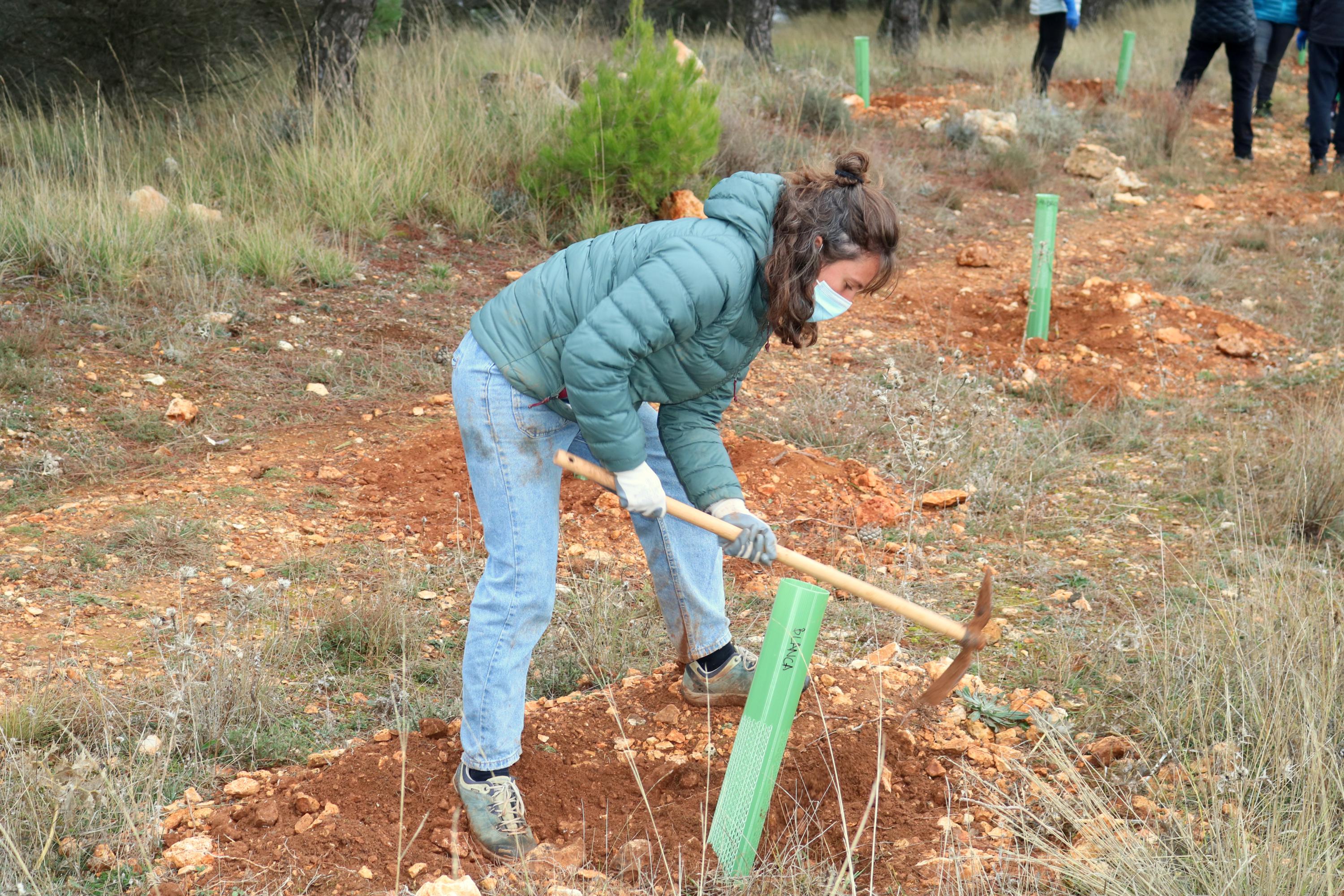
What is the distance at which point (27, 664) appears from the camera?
2.82m

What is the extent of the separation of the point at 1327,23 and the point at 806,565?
8.37 metres

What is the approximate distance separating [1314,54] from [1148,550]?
22.4ft

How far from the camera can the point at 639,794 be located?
260cm

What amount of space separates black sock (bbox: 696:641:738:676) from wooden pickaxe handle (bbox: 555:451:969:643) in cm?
62

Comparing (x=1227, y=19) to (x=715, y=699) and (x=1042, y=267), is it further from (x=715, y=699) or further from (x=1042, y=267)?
(x=715, y=699)

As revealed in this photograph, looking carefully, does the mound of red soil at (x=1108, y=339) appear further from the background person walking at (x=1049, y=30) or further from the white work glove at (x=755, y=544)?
the background person walking at (x=1049, y=30)

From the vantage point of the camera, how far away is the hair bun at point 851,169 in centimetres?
217

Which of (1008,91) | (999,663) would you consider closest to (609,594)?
(999,663)

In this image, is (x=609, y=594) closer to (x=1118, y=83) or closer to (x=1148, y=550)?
(x=1148, y=550)

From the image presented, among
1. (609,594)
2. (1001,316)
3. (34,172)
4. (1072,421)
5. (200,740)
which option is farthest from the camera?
(1001,316)

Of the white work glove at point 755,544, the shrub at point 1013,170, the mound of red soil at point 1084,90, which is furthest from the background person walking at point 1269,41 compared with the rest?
the white work glove at point 755,544

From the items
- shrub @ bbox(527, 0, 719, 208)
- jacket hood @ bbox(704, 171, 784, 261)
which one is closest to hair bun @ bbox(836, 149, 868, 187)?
jacket hood @ bbox(704, 171, 784, 261)

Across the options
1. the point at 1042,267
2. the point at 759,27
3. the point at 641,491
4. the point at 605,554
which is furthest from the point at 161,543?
the point at 759,27

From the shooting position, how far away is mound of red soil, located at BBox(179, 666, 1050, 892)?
7.51 feet
